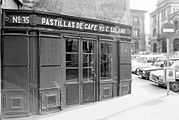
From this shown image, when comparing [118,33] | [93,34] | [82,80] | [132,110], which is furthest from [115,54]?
[132,110]

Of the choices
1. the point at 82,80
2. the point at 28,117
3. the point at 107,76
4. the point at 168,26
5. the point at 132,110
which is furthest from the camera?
the point at 168,26

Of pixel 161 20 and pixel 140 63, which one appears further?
pixel 161 20

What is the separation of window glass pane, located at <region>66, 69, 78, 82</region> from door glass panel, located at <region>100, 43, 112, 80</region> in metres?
1.27

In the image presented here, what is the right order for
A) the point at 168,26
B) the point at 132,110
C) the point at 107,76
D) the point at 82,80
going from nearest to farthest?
the point at 132,110, the point at 82,80, the point at 107,76, the point at 168,26

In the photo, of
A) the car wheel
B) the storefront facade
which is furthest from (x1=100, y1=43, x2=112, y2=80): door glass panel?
the car wheel

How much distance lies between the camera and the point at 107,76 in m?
8.42

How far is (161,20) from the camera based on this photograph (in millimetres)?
56312

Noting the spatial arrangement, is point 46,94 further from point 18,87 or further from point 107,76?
point 107,76

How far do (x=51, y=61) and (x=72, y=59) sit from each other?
0.90 meters

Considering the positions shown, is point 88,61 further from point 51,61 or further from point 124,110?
point 124,110

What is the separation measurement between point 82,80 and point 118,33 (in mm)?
2598

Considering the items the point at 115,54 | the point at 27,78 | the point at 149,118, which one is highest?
the point at 115,54

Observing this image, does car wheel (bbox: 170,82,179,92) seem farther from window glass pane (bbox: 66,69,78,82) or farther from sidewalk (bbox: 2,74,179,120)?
window glass pane (bbox: 66,69,78,82)

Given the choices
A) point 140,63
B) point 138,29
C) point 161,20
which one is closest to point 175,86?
point 140,63
